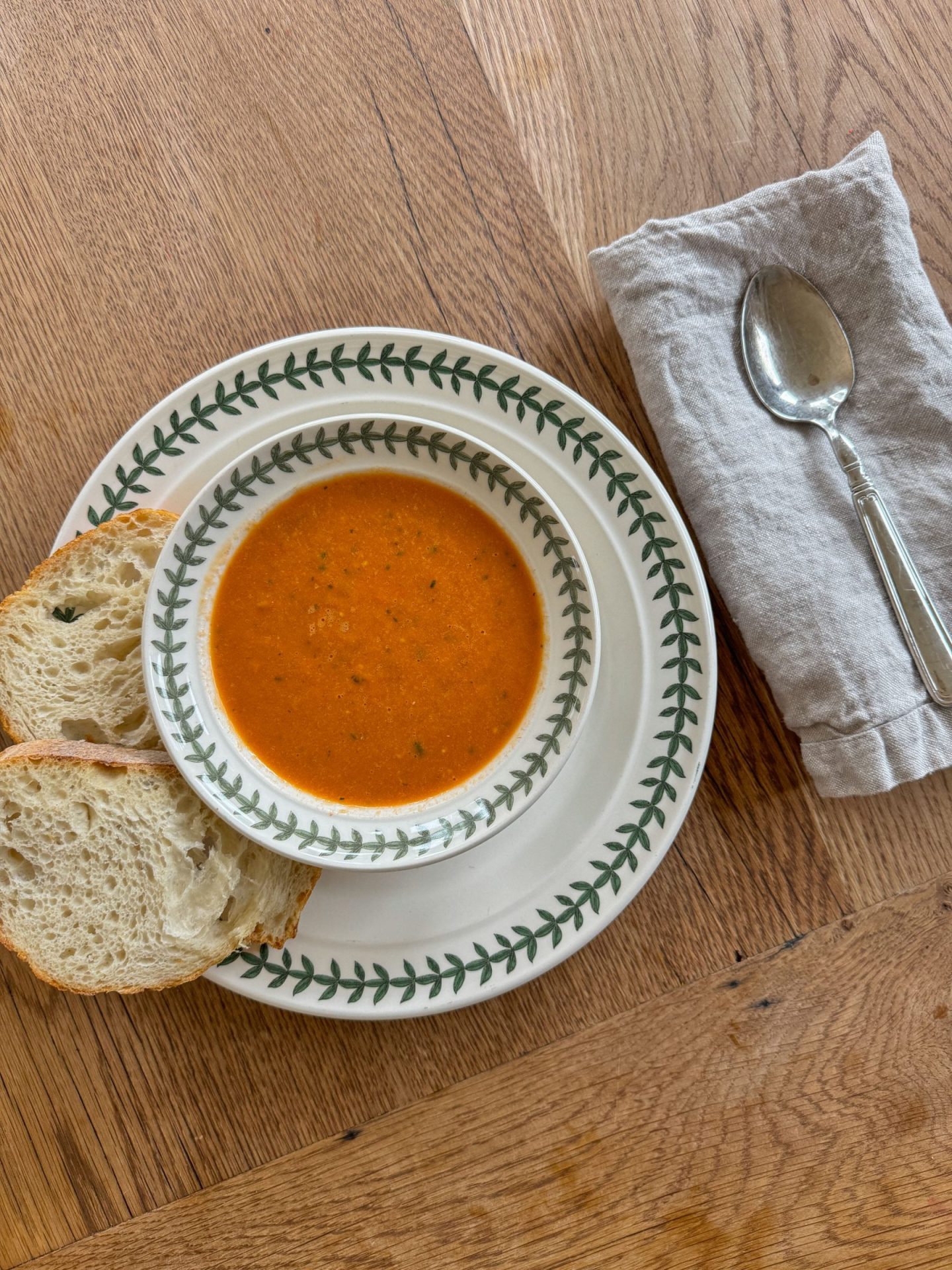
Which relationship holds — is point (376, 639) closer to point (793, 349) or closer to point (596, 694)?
point (596, 694)

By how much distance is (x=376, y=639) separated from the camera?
1512mm

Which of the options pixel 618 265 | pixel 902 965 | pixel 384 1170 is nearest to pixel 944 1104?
pixel 902 965

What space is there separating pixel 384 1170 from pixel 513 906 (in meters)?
0.66

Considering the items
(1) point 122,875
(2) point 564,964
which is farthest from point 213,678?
(2) point 564,964

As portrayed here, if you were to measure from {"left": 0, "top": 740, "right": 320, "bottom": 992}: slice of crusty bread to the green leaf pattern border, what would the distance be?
0.09 meters

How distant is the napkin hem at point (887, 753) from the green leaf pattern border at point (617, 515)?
0.33m

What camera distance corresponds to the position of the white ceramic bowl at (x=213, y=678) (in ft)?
4.83

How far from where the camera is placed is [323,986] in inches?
60.9

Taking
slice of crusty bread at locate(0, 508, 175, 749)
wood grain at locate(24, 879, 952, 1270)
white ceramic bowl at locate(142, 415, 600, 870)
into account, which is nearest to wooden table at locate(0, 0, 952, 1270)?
wood grain at locate(24, 879, 952, 1270)

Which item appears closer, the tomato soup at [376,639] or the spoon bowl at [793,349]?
the tomato soup at [376,639]

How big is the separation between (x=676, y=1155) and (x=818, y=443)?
57.2 inches

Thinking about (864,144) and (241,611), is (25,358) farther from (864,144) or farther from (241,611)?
(864,144)

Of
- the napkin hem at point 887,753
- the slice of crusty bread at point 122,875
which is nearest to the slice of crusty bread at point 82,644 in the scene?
the slice of crusty bread at point 122,875

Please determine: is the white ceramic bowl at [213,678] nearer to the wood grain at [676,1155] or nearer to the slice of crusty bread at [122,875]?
the slice of crusty bread at [122,875]
